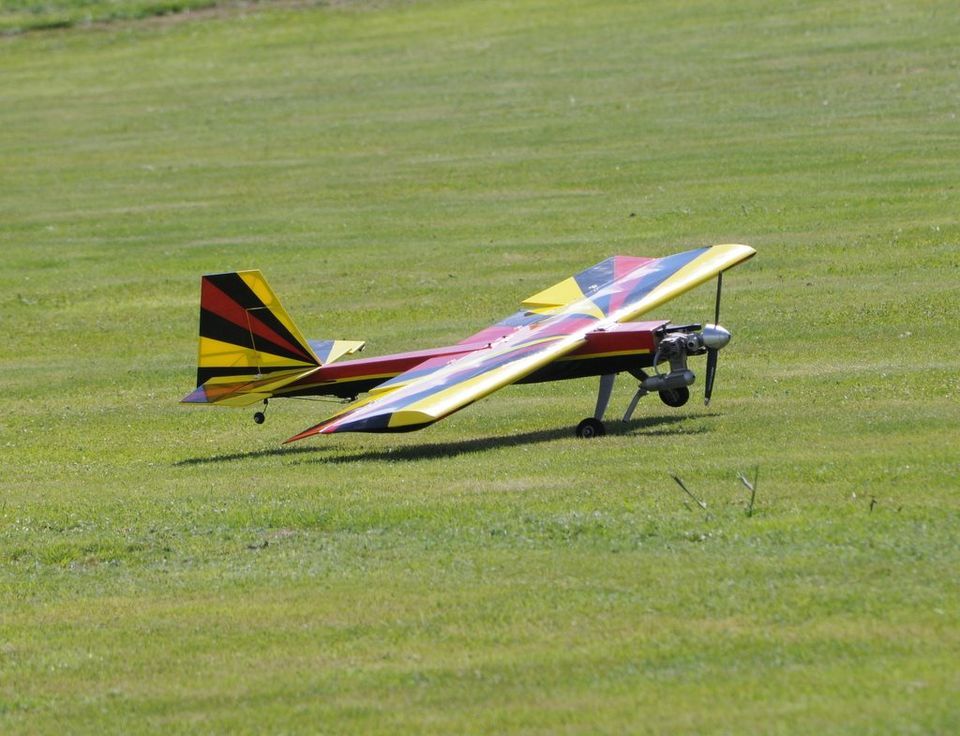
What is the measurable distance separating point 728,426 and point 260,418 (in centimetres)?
615

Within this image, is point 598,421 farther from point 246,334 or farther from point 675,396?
point 246,334

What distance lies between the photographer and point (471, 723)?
9336 millimetres

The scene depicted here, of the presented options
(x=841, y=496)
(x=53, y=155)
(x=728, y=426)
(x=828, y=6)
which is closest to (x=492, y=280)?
(x=728, y=426)

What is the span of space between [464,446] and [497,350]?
4.01 feet

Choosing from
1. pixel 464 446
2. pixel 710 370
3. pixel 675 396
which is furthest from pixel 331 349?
pixel 710 370

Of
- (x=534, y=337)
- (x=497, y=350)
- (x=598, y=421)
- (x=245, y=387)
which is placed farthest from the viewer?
(x=245, y=387)

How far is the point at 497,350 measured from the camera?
18.3 metres

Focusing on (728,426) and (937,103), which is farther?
(937,103)

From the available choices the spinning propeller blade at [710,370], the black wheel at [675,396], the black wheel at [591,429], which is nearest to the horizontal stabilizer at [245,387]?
the black wheel at [591,429]

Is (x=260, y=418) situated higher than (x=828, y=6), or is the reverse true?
(x=828, y=6)

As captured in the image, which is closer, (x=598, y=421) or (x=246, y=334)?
(x=598, y=421)

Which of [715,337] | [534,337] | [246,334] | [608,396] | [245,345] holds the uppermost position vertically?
[715,337]

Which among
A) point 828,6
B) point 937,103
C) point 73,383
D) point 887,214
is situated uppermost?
point 828,6

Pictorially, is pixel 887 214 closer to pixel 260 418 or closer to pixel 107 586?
pixel 260 418
